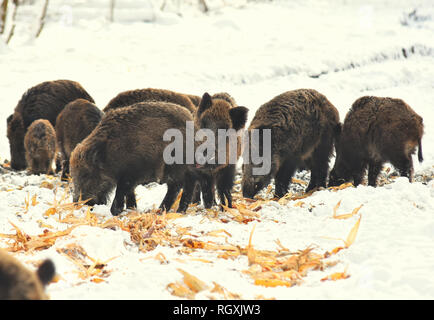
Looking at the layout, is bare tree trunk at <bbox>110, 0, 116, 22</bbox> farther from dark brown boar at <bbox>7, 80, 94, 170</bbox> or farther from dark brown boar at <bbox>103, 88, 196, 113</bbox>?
dark brown boar at <bbox>103, 88, 196, 113</bbox>

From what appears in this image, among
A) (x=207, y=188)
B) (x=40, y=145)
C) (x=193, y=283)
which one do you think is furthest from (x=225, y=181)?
(x=40, y=145)

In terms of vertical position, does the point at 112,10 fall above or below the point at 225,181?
above

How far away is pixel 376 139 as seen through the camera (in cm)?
707

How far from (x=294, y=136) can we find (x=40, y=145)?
4.36m

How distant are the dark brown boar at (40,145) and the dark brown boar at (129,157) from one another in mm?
2839

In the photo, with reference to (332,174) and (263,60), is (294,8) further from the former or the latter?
(332,174)

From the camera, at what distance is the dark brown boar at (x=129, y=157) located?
19.5 ft

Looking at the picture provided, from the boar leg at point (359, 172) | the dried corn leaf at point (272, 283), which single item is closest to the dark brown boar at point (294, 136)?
the boar leg at point (359, 172)

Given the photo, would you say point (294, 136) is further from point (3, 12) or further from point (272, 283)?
point (3, 12)

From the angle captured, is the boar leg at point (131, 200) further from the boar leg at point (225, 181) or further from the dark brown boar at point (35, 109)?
the dark brown boar at point (35, 109)

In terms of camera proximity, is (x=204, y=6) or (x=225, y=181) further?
(x=204, y=6)

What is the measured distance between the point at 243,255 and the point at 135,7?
22.3 meters
